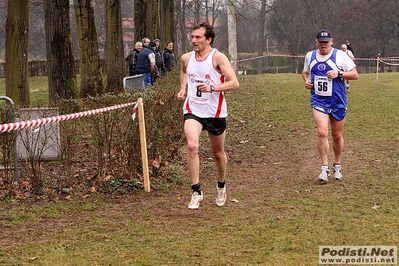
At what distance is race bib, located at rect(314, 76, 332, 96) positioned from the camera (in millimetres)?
8812

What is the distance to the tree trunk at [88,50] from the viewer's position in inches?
651

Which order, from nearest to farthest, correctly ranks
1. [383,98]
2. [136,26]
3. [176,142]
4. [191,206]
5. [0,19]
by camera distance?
[191,206], [176,142], [383,98], [136,26], [0,19]

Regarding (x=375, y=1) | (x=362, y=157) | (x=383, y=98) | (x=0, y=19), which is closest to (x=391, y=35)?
(x=375, y=1)

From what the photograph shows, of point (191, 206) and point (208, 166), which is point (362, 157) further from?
point (191, 206)

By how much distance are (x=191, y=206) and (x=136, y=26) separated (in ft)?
55.9

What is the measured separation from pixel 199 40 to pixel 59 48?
21.8 ft

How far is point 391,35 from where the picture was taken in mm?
70375

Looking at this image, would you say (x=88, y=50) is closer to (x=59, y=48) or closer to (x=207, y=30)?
(x=59, y=48)

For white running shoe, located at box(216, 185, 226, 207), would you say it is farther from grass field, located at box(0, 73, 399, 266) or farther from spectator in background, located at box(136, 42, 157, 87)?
spectator in background, located at box(136, 42, 157, 87)

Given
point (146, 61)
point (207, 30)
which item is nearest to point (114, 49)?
point (146, 61)

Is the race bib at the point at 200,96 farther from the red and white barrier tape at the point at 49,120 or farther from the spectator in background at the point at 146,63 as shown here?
the spectator in background at the point at 146,63

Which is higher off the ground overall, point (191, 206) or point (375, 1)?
point (375, 1)

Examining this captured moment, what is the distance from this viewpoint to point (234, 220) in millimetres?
6809

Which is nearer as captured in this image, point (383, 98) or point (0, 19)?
point (383, 98)
